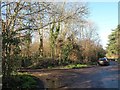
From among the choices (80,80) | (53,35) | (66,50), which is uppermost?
(53,35)

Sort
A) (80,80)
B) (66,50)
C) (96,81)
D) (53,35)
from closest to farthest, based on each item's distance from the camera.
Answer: (96,81)
(80,80)
(66,50)
(53,35)

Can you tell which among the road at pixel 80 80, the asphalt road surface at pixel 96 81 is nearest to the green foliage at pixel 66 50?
the road at pixel 80 80

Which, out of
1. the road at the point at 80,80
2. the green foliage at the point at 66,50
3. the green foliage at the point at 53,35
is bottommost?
the road at the point at 80,80

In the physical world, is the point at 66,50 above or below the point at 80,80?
above

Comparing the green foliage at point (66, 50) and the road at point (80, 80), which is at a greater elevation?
the green foliage at point (66, 50)

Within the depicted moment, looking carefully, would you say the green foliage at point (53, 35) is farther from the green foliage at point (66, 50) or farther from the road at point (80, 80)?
the road at point (80, 80)

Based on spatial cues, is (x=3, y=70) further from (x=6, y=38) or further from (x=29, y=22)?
(x=29, y=22)

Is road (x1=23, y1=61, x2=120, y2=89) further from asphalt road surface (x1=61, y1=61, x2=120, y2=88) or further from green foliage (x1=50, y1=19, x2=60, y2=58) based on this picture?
green foliage (x1=50, y1=19, x2=60, y2=58)

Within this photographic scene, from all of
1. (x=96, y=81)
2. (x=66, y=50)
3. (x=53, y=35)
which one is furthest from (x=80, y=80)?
(x=53, y=35)

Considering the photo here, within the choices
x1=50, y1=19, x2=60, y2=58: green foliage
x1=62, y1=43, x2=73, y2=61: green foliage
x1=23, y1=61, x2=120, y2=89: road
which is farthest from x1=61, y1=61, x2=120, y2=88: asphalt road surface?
x1=50, y1=19, x2=60, y2=58: green foliage

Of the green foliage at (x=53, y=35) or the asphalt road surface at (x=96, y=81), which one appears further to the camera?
the green foliage at (x=53, y=35)

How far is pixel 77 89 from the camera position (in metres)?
13.9

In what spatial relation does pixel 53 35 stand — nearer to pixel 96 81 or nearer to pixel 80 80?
pixel 80 80

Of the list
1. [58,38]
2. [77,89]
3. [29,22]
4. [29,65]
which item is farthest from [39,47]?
[77,89]
